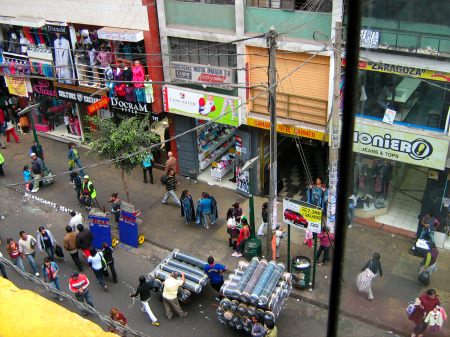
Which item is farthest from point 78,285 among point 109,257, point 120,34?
point 120,34

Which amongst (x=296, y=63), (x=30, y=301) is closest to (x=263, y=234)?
(x=296, y=63)

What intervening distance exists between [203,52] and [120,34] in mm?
2969

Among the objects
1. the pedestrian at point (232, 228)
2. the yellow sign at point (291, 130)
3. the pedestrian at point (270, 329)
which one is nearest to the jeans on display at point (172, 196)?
the pedestrian at point (232, 228)

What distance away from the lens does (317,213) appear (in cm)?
1239

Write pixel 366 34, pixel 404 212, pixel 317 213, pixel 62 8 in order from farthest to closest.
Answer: pixel 62 8 → pixel 317 213 → pixel 404 212 → pixel 366 34

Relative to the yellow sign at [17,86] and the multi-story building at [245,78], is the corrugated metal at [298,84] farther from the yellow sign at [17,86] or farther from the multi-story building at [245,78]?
the yellow sign at [17,86]

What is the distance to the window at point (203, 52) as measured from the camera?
16656 millimetres

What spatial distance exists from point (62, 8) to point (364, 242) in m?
19.1

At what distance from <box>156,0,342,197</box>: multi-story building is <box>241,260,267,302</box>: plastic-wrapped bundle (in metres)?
4.86

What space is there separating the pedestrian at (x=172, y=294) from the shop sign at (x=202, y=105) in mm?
5954

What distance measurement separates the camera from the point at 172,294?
12477mm

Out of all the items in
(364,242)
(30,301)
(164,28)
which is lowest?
(30,301)

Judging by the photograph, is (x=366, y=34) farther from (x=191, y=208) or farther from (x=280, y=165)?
(x=280, y=165)

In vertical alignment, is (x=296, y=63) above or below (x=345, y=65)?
below
